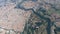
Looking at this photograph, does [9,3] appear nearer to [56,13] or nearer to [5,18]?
[5,18]

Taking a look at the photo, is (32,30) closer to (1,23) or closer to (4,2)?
(1,23)

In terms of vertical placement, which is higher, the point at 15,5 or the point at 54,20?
the point at 15,5

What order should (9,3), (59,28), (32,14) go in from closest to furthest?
(59,28) < (32,14) < (9,3)

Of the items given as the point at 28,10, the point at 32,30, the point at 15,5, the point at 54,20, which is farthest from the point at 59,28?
the point at 15,5

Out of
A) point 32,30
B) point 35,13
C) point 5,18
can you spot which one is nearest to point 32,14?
point 35,13

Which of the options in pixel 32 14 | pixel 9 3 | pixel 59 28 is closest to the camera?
pixel 59 28

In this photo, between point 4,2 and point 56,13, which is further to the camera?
point 4,2
